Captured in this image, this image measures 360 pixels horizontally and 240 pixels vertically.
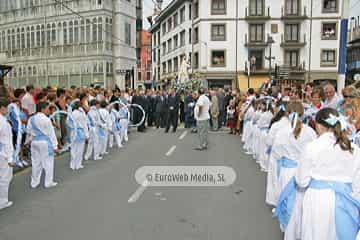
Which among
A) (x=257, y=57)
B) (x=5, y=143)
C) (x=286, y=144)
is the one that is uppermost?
(x=257, y=57)

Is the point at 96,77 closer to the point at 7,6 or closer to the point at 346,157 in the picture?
the point at 7,6

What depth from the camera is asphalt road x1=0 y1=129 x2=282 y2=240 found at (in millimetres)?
5602

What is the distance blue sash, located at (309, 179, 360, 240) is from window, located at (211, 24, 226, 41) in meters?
42.7

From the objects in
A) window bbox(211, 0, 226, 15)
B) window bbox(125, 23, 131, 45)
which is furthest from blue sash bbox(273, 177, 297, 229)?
window bbox(211, 0, 226, 15)

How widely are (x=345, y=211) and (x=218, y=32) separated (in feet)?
141

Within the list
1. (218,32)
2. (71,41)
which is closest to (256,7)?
(218,32)

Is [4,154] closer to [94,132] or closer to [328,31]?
[94,132]

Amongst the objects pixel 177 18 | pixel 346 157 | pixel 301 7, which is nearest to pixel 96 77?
pixel 177 18

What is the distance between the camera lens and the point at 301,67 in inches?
1747

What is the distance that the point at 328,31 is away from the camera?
45094 millimetres

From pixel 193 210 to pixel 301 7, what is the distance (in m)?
43.1

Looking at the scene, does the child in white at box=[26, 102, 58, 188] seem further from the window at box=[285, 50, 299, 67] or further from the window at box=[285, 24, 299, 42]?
the window at box=[285, 24, 299, 42]

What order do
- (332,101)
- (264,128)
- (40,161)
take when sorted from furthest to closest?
(264,128), (40,161), (332,101)

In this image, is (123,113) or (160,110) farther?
(160,110)
